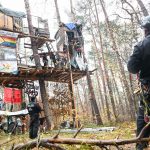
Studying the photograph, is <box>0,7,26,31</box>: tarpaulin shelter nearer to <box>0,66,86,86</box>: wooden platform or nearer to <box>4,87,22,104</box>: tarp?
<box>0,66,86,86</box>: wooden platform

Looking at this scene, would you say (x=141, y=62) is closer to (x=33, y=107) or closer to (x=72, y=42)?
(x=33, y=107)

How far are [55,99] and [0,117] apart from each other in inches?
189

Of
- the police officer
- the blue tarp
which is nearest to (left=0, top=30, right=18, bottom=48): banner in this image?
the blue tarp

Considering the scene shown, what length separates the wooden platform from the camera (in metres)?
18.8

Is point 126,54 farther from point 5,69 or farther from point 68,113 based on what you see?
point 5,69

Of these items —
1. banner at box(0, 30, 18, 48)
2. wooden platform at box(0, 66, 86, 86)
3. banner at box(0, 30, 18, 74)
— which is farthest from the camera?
banner at box(0, 30, 18, 48)

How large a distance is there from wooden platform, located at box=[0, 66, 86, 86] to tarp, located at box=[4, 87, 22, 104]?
1.97 ft

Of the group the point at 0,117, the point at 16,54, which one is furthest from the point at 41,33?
the point at 0,117

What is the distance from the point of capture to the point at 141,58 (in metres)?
4.69

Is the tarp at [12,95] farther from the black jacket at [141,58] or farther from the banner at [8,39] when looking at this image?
the black jacket at [141,58]

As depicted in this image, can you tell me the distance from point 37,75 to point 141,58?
16312 mm

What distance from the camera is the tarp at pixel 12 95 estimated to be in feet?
66.3

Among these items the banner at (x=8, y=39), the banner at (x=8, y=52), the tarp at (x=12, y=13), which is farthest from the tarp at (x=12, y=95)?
the tarp at (x=12, y=13)

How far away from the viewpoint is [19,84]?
21.6m
